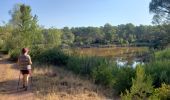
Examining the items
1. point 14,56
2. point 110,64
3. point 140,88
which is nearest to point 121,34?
point 14,56

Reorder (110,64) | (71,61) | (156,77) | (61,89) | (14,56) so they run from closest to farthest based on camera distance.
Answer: (61,89) < (156,77) < (110,64) < (71,61) < (14,56)

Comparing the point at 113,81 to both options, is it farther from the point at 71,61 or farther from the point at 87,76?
the point at 71,61

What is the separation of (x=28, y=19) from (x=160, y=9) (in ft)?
68.5

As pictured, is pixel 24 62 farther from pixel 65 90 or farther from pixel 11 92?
pixel 65 90

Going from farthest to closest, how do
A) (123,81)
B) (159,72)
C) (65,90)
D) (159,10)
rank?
(159,10), (159,72), (123,81), (65,90)

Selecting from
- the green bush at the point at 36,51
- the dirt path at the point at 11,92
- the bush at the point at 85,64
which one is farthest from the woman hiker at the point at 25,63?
the green bush at the point at 36,51

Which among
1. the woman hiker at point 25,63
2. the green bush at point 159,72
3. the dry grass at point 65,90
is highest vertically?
the woman hiker at point 25,63

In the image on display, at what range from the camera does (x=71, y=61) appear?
2528cm

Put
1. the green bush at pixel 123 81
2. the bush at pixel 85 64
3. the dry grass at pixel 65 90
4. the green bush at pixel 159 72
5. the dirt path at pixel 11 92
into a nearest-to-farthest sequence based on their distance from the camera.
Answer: the dirt path at pixel 11 92
the dry grass at pixel 65 90
the green bush at pixel 123 81
the green bush at pixel 159 72
the bush at pixel 85 64

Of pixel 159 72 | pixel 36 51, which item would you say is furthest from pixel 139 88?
pixel 36 51

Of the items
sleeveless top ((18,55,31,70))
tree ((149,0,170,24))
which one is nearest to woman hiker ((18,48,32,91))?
sleeveless top ((18,55,31,70))

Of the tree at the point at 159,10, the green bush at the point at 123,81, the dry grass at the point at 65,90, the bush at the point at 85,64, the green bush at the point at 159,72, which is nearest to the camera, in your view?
the dry grass at the point at 65,90

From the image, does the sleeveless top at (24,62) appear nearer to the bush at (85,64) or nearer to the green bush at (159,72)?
the green bush at (159,72)

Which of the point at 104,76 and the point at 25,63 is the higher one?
the point at 25,63
